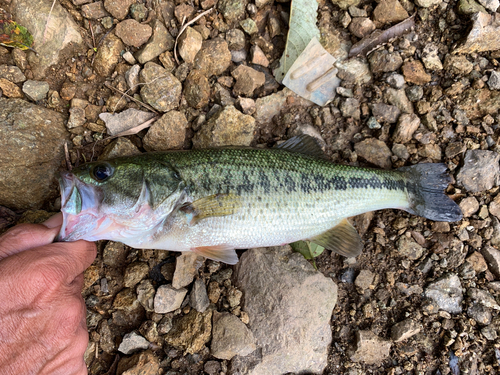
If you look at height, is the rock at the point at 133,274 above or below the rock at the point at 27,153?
below

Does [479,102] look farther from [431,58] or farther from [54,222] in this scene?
[54,222]

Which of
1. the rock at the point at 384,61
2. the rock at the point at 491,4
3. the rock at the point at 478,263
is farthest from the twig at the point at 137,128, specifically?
the rock at the point at 491,4

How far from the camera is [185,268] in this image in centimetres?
345

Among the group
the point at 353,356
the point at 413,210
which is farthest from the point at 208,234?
the point at 413,210

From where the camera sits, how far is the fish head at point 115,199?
2775mm

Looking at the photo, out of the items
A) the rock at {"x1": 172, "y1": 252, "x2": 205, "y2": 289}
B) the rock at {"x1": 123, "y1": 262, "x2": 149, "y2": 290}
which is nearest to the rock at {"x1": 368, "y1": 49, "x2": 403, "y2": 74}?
the rock at {"x1": 172, "y1": 252, "x2": 205, "y2": 289}

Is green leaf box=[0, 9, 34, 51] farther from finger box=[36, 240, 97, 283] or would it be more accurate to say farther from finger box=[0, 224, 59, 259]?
finger box=[36, 240, 97, 283]

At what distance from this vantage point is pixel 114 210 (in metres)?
2.89

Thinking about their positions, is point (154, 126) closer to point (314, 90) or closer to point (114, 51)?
point (114, 51)

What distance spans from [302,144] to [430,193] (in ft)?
5.23

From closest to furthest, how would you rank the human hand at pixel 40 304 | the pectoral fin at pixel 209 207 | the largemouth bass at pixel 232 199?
the human hand at pixel 40 304, the largemouth bass at pixel 232 199, the pectoral fin at pixel 209 207

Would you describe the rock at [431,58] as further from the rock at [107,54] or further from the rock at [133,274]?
the rock at [133,274]

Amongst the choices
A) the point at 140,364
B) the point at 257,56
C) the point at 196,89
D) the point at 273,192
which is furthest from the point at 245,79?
the point at 140,364

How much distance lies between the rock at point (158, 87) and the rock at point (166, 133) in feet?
0.45
